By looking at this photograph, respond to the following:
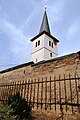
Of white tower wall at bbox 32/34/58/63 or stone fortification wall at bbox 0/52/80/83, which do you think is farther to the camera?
white tower wall at bbox 32/34/58/63

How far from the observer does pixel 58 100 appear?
507cm

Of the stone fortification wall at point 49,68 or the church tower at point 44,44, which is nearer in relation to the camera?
the stone fortification wall at point 49,68

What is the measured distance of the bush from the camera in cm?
468

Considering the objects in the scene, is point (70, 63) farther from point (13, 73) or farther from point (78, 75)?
point (13, 73)

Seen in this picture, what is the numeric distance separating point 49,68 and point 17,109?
1.93m

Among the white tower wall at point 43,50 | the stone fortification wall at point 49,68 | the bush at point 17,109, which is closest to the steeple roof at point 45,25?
the white tower wall at point 43,50

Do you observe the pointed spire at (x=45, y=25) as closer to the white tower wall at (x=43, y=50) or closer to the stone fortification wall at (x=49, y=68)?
the white tower wall at (x=43, y=50)

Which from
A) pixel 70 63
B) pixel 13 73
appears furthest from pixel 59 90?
pixel 13 73

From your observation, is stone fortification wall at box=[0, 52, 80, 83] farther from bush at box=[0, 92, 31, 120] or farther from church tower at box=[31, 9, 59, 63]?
church tower at box=[31, 9, 59, 63]

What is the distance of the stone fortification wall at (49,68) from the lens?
547 cm

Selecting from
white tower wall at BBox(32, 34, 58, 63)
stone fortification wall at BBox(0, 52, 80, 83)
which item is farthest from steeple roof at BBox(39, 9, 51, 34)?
stone fortification wall at BBox(0, 52, 80, 83)

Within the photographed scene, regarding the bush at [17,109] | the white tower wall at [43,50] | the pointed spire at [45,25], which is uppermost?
the pointed spire at [45,25]

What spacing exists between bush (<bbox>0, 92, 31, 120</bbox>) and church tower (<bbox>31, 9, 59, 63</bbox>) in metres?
26.6

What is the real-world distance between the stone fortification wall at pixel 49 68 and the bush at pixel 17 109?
127 centimetres
